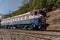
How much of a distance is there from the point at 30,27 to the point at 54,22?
14.9 metres

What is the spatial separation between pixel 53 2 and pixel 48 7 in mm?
2594

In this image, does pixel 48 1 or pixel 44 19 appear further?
pixel 48 1

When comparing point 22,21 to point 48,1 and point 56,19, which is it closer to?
point 56,19

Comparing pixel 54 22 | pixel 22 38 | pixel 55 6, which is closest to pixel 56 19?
pixel 54 22

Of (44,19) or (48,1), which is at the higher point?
(48,1)

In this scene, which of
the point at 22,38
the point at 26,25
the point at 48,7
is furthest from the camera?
the point at 48,7

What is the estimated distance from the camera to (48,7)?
52.5 m

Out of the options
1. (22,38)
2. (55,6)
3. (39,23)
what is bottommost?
(22,38)

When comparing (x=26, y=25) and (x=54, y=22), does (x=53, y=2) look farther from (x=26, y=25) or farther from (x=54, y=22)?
(x=26, y=25)

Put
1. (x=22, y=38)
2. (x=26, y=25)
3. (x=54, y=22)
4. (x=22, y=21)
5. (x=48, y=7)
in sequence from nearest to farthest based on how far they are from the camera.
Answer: (x=22, y=38)
(x=26, y=25)
(x=22, y=21)
(x=54, y=22)
(x=48, y=7)

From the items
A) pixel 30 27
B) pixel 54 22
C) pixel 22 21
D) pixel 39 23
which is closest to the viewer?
pixel 39 23

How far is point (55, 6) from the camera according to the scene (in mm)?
49094

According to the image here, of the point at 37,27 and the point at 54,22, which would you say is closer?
the point at 37,27

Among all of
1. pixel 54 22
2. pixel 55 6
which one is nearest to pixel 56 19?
pixel 54 22
